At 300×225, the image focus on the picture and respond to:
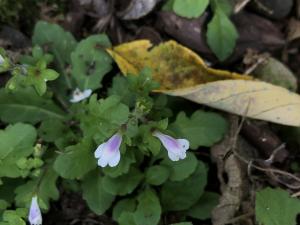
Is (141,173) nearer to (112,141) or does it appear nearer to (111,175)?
(111,175)

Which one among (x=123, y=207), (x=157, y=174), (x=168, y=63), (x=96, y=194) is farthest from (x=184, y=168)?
(x=168, y=63)

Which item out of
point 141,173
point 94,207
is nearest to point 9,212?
point 94,207

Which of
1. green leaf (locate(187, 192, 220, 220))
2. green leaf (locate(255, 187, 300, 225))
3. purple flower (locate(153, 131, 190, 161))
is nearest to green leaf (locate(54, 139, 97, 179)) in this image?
purple flower (locate(153, 131, 190, 161))

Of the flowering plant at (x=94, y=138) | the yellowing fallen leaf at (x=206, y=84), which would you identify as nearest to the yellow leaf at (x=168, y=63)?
the yellowing fallen leaf at (x=206, y=84)

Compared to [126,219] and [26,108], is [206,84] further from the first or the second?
[26,108]

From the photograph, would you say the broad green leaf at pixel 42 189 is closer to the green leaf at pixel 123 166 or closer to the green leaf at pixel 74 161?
the green leaf at pixel 74 161
